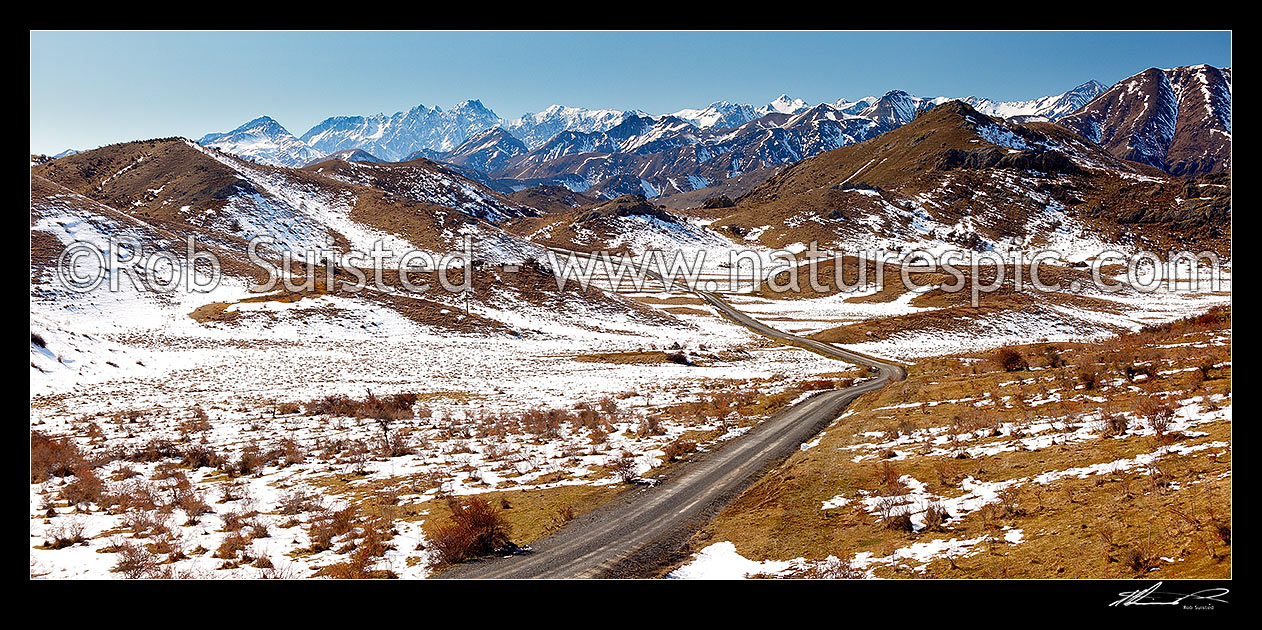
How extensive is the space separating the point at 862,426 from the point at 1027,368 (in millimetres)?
13918

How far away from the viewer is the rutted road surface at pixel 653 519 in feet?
37.8

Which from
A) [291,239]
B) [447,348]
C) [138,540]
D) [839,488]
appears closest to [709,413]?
[839,488]

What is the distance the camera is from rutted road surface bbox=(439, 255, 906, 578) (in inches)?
454

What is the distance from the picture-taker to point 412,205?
119m

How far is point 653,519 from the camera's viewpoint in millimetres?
14398
